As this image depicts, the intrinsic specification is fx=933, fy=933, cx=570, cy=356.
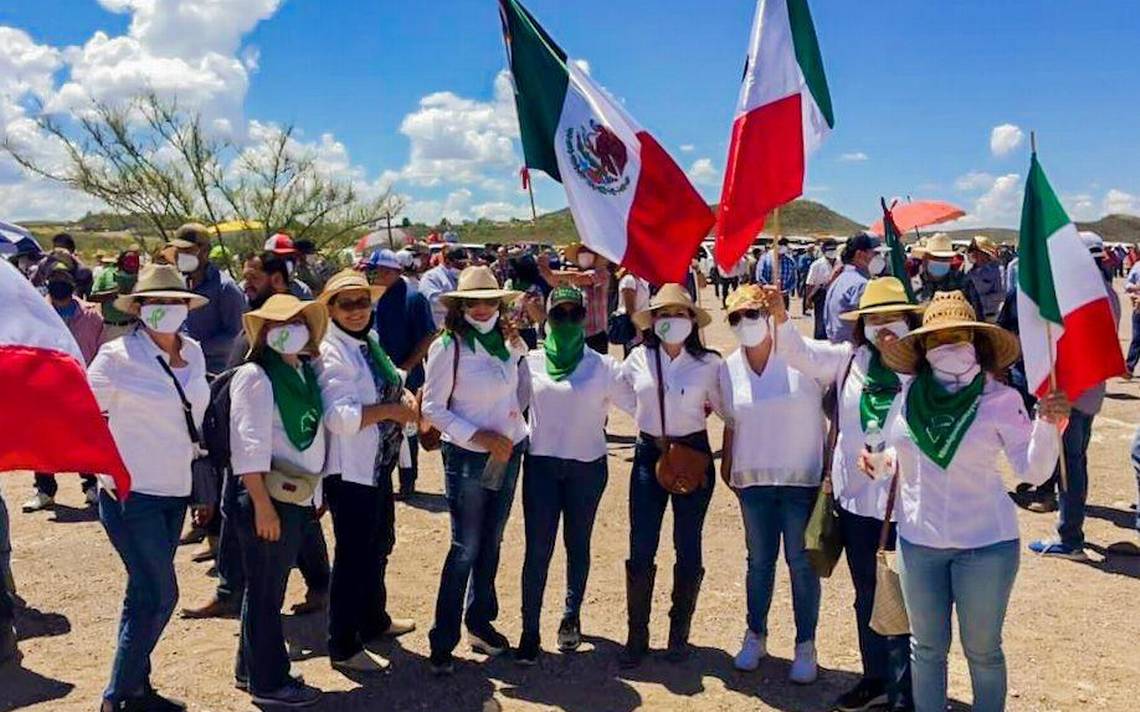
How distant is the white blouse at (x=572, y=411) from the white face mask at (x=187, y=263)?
3.22 metres

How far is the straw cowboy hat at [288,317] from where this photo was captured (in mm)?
4074

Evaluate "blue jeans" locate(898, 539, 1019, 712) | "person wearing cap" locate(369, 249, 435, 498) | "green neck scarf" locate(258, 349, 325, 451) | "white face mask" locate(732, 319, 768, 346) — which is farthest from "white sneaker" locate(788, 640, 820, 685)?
"person wearing cap" locate(369, 249, 435, 498)

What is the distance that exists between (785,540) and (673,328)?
1.20 meters

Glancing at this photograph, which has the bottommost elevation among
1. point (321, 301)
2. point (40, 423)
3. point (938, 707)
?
point (938, 707)

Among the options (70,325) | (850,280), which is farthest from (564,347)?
(70,325)

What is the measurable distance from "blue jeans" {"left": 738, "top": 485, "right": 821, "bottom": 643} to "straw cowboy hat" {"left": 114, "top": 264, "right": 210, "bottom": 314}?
286 cm

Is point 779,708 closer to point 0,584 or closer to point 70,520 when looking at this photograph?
point 0,584

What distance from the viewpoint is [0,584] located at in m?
4.98

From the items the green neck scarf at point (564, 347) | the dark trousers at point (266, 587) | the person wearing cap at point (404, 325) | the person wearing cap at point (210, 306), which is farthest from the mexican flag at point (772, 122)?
the person wearing cap at point (210, 306)

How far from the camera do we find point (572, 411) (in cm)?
476

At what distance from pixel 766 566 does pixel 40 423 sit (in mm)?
3412

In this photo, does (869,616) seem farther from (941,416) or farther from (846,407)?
(941,416)

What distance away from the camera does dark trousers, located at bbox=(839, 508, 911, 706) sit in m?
4.15

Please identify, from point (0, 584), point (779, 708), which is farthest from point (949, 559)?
point (0, 584)
